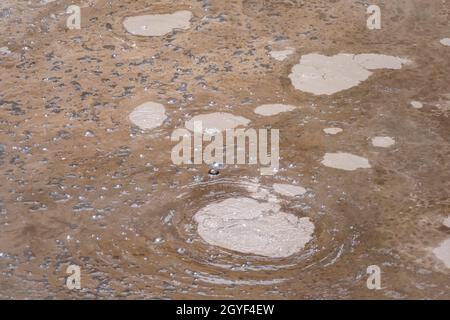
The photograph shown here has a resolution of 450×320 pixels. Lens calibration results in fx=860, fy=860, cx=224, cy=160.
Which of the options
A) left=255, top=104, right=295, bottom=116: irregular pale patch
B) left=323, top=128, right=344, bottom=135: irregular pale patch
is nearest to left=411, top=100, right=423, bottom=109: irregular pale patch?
left=323, top=128, right=344, bottom=135: irregular pale patch

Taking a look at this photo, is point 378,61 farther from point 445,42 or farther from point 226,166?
point 226,166

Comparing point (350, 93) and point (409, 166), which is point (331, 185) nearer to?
point (409, 166)

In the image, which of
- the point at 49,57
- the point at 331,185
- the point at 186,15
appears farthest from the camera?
the point at 186,15

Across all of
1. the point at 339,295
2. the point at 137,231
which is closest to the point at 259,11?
the point at 137,231

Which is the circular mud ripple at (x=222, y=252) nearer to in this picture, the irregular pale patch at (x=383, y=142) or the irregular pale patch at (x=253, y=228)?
the irregular pale patch at (x=253, y=228)

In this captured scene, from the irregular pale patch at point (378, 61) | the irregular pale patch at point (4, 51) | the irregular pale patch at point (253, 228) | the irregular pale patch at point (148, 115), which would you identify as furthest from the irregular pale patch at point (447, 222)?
the irregular pale patch at point (4, 51)

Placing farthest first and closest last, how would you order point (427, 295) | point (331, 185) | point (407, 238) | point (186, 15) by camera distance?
1. point (186, 15)
2. point (331, 185)
3. point (407, 238)
4. point (427, 295)

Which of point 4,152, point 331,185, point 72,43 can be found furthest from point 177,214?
point 72,43

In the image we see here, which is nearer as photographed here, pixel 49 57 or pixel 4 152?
pixel 4 152
